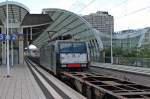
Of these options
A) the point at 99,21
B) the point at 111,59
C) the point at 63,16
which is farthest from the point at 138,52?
the point at 99,21

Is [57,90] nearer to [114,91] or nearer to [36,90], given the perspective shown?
[36,90]

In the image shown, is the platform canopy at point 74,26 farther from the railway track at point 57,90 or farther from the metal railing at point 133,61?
the railway track at point 57,90

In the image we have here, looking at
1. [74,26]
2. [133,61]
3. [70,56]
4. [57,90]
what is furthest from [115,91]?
[74,26]

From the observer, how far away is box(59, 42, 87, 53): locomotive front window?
27938mm

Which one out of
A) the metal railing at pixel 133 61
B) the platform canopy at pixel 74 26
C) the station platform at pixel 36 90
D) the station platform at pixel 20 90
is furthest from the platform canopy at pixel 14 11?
the station platform at pixel 36 90

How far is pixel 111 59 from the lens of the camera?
53188 millimetres

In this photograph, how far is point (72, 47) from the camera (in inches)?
1105

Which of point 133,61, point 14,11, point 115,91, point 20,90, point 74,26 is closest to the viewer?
point 115,91

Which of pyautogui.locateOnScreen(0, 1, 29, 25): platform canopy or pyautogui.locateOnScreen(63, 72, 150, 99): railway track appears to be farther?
pyautogui.locateOnScreen(0, 1, 29, 25): platform canopy

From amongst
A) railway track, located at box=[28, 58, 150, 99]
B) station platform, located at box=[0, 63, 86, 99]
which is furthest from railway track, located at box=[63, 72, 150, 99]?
station platform, located at box=[0, 63, 86, 99]

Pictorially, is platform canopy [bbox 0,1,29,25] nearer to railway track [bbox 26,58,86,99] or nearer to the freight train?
the freight train

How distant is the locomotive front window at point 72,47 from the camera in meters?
27.9

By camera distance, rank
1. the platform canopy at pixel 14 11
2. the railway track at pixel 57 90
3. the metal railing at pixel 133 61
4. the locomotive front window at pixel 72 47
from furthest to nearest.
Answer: the platform canopy at pixel 14 11, the metal railing at pixel 133 61, the locomotive front window at pixel 72 47, the railway track at pixel 57 90

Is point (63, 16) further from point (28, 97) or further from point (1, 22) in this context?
point (28, 97)
